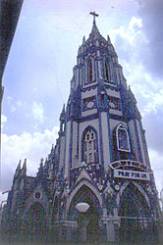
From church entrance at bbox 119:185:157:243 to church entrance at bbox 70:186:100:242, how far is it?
2.21 metres

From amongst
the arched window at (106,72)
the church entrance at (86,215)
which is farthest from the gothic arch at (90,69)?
the church entrance at (86,215)

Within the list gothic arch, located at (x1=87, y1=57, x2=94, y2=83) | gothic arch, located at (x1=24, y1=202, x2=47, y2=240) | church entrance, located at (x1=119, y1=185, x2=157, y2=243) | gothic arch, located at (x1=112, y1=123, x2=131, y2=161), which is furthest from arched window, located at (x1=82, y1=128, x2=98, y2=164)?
gothic arch, located at (x1=87, y1=57, x2=94, y2=83)

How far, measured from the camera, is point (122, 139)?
78.0 feet

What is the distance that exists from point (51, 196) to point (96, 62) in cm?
1826

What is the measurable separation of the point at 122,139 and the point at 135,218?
26.5ft

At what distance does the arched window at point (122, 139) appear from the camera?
23.0m

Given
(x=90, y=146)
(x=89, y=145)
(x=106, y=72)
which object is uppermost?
(x=106, y=72)

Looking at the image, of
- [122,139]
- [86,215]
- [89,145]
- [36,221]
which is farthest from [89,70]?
[36,221]

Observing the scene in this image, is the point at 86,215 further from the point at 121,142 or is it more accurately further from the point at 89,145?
the point at 121,142

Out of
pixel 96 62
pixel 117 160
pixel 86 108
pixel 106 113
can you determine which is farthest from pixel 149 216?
pixel 96 62

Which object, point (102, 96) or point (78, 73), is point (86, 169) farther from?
point (78, 73)

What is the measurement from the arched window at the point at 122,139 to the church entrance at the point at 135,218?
4567 mm

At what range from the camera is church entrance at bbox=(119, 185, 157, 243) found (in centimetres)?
1781

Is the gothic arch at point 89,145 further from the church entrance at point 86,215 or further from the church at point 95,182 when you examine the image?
the church entrance at point 86,215
